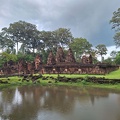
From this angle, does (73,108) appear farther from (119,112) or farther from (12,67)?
(12,67)

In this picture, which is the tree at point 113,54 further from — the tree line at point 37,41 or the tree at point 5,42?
the tree at point 5,42

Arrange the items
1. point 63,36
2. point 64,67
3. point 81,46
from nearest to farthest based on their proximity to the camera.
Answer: point 64,67 < point 81,46 < point 63,36

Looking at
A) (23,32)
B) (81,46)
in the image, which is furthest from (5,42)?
(81,46)

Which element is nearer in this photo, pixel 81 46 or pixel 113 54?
pixel 81 46

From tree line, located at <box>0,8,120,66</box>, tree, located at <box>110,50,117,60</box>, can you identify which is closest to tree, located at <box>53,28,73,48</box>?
tree line, located at <box>0,8,120,66</box>

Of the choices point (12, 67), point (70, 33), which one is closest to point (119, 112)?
point (12, 67)

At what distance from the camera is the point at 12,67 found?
51219 mm

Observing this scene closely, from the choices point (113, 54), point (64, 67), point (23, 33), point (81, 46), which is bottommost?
point (64, 67)

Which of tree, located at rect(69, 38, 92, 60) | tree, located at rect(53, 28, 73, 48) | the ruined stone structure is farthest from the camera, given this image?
tree, located at rect(53, 28, 73, 48)

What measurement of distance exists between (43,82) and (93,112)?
61.6 ft

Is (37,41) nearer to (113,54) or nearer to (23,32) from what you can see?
(23,32)

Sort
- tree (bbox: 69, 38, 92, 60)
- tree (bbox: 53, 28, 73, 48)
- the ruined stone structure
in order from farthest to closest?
tree (bbox: 53, 28, 73, 48) → tree (bbox: 69, 38, 92, 60) → the ruined stone structure

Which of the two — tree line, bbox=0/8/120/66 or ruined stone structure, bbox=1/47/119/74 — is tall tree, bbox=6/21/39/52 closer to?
tree line, bbox=0/8/120/66

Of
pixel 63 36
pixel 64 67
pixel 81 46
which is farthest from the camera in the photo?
pixel 63 36
